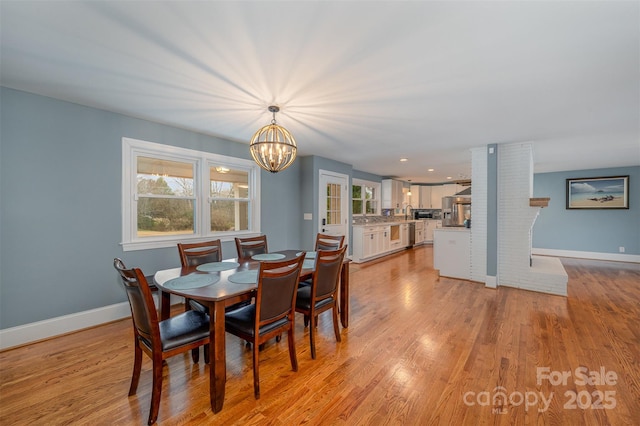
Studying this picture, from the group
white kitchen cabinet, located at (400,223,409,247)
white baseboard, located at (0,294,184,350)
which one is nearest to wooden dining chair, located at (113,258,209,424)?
white baseboard, located at (0,294,184,350)

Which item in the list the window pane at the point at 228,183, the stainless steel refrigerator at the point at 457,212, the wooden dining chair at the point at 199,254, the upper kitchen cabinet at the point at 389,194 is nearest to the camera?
the wooden dining chair at the point at 199,254

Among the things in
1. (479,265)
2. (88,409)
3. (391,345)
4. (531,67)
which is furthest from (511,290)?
(88,409)

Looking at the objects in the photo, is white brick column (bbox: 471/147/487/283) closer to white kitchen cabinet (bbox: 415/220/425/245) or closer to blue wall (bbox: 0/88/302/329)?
white kitchen cabinet (bbox: 415/220/425/245)

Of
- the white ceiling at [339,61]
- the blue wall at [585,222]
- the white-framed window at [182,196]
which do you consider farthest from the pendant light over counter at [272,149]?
the blue wall at [585,222]

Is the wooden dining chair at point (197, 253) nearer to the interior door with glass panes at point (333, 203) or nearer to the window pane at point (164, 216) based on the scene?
the window pane at point (164, 216)

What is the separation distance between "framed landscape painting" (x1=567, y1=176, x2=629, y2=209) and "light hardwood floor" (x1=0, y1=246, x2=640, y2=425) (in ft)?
14.9

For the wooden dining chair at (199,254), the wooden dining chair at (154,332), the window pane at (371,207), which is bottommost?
the wooden dining chair at (154,332)

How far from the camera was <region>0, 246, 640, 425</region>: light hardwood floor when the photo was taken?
1.66 meters

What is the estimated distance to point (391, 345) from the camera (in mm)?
2475

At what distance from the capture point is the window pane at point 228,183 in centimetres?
403

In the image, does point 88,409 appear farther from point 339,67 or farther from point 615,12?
point 615,12

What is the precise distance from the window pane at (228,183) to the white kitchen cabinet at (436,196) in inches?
293

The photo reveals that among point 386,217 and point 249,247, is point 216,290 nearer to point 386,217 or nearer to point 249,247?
point 249,247

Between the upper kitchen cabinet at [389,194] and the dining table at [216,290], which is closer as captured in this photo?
the dining table at [216,290]
